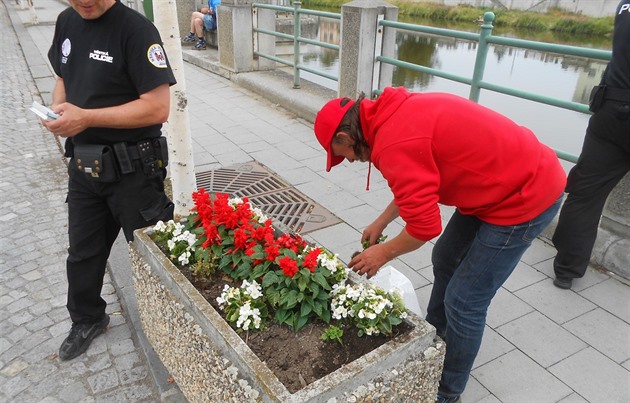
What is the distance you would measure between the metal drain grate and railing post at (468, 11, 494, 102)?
1.69 m

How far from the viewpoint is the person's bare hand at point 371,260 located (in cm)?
206

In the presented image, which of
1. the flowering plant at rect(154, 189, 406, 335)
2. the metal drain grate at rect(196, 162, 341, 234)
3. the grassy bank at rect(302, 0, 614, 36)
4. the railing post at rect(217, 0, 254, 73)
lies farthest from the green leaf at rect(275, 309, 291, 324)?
the grassy bank at rect(302, 0, 614, 36)

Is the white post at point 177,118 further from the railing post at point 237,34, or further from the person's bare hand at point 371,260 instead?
the railing post at point 237,34

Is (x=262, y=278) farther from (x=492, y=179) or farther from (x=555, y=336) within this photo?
(x=555, y=336)

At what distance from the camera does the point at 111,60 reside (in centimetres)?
234

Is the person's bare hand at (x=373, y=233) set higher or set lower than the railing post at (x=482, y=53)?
lower

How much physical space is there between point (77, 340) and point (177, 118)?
150 cm

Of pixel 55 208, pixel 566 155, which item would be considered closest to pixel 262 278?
pixel 566 155

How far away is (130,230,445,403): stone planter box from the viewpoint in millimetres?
1710

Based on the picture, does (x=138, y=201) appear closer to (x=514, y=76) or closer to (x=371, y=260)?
(x=371, y=260)

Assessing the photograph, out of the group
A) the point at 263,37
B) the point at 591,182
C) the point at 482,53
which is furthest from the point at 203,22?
the point at 591,182

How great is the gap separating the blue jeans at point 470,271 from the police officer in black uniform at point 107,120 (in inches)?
62.2

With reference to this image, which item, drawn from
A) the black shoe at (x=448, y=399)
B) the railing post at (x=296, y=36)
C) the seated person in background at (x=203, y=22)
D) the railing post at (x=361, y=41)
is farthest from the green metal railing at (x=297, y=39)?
the black shoe at (x=448, y=399)

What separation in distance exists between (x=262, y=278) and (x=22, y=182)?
13.7 ft
